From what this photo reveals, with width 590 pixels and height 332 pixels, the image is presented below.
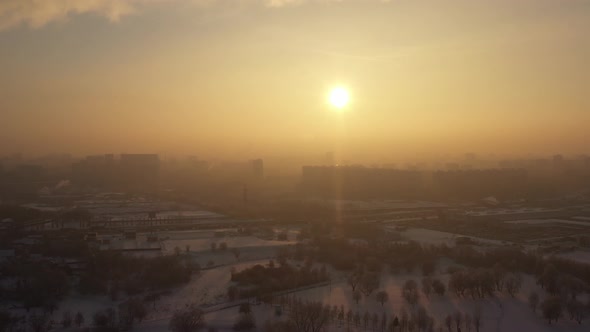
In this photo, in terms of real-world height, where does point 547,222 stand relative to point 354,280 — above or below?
above

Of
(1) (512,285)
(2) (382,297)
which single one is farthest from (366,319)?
(1) (512,285)

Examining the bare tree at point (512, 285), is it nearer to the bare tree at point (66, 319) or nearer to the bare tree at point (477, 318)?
the bare tree at point (477, 318)

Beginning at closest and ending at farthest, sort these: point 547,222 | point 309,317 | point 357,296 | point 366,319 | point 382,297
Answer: point 309,317, point 366,319, point 382,297, point 357,296, point 547,222

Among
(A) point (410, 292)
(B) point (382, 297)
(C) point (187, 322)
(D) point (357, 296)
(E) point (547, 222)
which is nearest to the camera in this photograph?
(C) point (187, 322)

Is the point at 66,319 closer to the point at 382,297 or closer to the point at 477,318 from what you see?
the point at 382,297

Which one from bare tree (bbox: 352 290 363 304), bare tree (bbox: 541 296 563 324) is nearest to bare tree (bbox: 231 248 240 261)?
bare tree (bbox: 352 290 363 304)

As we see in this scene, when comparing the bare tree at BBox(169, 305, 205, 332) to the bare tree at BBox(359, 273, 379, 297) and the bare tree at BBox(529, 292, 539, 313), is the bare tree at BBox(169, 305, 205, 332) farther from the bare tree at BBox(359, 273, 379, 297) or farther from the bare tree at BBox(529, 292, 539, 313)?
the bare tree at BBox(529, 292, 539, 313)

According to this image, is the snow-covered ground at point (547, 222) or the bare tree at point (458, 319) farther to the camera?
the snow-covered ground at point (547, 222)

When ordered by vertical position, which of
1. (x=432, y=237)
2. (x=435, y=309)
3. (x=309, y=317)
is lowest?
(x=435, y=309)

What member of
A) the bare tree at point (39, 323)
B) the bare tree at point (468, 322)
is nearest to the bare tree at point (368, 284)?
the bare tree at point (468, 322)
